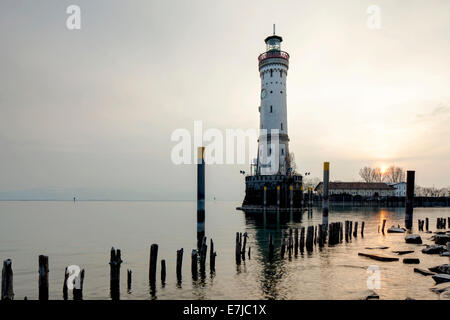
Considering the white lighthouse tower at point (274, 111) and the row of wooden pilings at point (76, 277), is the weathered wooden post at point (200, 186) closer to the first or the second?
the row of wooden pilings at point (76, 277)

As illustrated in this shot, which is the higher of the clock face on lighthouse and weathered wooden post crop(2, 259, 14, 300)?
the clock face on lighthouse

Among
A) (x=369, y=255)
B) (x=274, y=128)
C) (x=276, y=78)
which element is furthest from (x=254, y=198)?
(x=369, y=255)

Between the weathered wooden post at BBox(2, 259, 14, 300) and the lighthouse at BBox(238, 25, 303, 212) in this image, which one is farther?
the lighthouse at BBox(238, 25, 303, 212)

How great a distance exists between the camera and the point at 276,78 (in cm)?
6781

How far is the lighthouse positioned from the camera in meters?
A: 67.6

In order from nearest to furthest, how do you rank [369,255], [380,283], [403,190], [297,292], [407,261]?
[297,292]
[380,283]
[407,261]
[369,255]
[403,190]

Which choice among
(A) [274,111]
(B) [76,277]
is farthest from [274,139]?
(B) [76,277]

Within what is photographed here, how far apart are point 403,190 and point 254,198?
82994 millimetres

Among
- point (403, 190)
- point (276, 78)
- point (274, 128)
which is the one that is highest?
point (276, 78)

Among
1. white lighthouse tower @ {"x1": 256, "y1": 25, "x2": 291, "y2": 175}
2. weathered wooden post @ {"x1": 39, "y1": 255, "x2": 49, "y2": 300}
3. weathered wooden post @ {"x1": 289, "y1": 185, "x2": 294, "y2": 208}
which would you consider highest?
white lighthouse tower @ {"x1": 256, "y1": 25, "x2": 291, "y2": 175}

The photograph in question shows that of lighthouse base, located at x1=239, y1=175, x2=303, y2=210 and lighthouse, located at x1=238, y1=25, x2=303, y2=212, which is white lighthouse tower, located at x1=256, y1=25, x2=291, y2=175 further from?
lighthouse base, located at x1=239, y1=175, x2=303, y2=210

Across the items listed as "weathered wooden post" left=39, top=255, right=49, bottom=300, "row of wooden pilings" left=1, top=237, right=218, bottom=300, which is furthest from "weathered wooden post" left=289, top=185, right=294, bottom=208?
"weathered wooden post" left=39, top=255, right=49, bottom=300

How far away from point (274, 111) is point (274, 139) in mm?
5862
